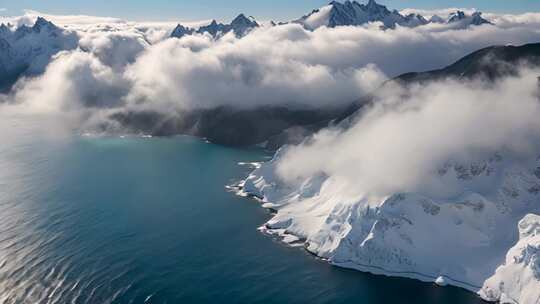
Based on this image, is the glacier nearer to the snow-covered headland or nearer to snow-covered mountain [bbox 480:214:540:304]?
the snow-covered headland

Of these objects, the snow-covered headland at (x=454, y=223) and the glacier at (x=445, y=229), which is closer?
the snow-covered headland at (x=454, y=223)

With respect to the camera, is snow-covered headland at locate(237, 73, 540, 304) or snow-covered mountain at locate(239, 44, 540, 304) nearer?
snow-covered headland at locate(237, 73, 540, 304)

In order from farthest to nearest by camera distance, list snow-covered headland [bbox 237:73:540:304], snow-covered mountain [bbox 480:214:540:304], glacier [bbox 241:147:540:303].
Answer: glacier [bbox 241:147:540:303]
snow-covered headland [bbox 237:73:540:304]
snow-covered mountain [bbox 480:214:540:304]

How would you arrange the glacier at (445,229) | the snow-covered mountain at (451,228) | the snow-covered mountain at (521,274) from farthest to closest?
the glacier at (445,229) → the snow-covered mountain at (451,228) → the snow-covered mountain at (521,274)

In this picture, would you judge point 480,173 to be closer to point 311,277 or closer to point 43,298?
point 311,277

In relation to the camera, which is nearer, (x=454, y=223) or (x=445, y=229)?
(x=445, y=229)

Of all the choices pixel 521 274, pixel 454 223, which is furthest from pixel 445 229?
pixel 521 274

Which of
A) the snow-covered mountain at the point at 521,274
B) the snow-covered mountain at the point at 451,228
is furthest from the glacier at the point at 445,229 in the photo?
the snow-covered mountain at the point at 521,274

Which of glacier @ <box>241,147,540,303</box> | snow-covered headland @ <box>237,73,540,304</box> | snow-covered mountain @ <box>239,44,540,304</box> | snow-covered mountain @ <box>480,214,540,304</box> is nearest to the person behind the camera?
snow-covered mountain @ <box>480,214,540,304</box>

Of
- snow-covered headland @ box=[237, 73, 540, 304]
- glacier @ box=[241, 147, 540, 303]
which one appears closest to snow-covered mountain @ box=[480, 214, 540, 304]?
snow-covered headland @ box=[237, 73, 540, 304]

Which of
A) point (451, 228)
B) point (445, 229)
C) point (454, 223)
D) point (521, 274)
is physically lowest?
point (521, 274)

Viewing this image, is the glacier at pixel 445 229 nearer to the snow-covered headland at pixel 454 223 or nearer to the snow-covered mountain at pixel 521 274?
the snow-covered headland at pixel 454 223

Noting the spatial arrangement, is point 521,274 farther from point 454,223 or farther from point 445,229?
point 454,223
